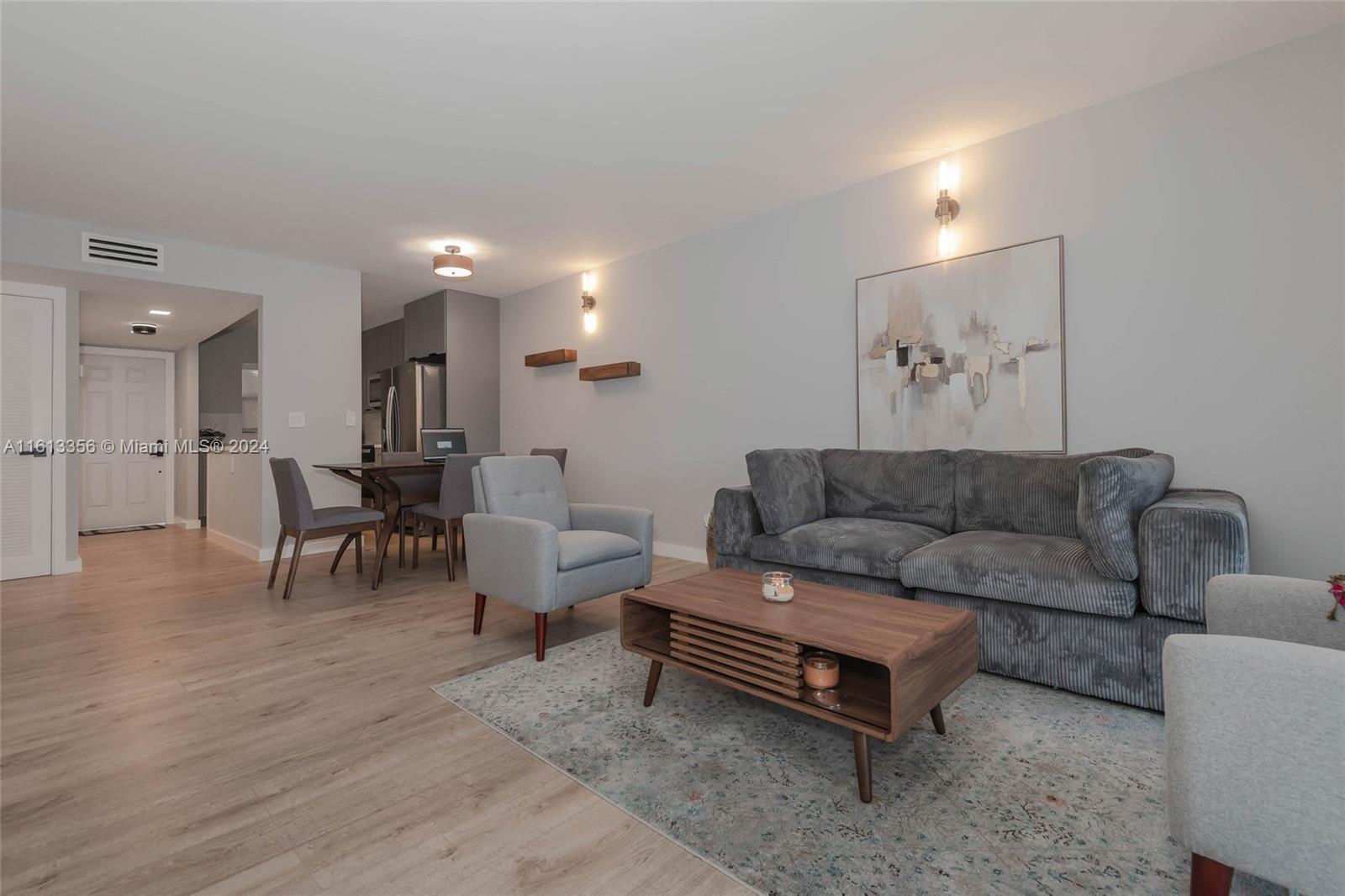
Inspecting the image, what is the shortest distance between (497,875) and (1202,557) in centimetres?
230

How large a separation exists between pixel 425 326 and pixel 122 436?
156 inches

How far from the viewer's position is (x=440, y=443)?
199 inches

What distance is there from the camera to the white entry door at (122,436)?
22.7 feet

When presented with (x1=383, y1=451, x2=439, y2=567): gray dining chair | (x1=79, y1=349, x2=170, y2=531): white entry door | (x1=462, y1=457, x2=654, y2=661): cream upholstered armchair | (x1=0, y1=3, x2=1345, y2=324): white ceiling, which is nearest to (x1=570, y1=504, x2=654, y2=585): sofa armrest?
(x1=462, y1=457, x2=654, y2=661): cream upholstered armchair

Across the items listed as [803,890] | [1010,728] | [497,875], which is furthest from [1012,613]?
[497,875]

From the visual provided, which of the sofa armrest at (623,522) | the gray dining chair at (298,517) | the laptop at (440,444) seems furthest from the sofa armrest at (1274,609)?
the laptop at (440,444)

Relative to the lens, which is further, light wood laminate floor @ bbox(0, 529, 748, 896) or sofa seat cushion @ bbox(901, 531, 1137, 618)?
sofa seat cushion @ bbox(901, 531, 1137, 618)

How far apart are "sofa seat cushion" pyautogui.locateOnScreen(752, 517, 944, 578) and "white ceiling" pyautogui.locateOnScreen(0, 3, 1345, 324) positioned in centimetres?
201

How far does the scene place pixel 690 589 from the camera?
91.5 inches

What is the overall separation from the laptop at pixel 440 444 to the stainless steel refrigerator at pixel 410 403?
3.30ft

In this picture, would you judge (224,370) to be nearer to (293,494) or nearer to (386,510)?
(386,510)

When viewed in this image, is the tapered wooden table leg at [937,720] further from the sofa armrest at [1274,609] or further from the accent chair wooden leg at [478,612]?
the accent chair wooden leg at [478,612]

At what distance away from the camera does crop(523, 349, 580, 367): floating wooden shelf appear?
568cm

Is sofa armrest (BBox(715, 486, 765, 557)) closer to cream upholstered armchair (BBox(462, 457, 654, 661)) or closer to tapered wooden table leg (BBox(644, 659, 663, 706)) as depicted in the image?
cream upholstered armchair (BBox(462, 457, 654, 661))
